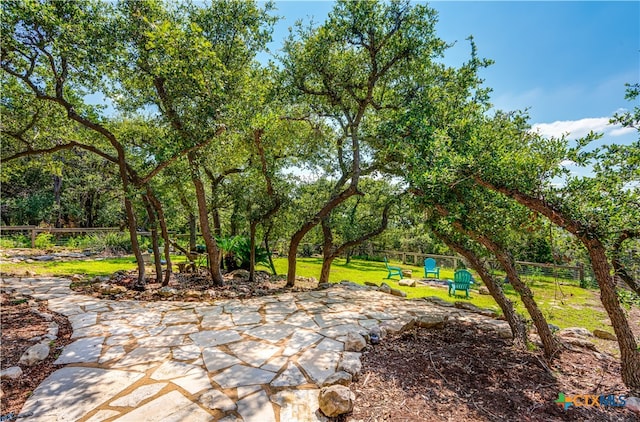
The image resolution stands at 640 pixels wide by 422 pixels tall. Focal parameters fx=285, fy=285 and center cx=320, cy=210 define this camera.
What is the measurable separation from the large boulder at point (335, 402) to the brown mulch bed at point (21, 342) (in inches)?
89.5

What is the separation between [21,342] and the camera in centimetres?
322

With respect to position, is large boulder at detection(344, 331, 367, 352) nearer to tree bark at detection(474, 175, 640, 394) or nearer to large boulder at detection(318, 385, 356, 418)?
large boulder at detection(318, 385, 356, 418)

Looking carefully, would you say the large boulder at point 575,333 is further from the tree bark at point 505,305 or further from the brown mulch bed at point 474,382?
the tree bark at point 505,305

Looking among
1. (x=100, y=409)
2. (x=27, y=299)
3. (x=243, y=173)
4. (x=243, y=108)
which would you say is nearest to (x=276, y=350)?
(x=100, y=409)

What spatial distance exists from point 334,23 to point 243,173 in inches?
173

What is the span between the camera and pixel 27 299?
481cm

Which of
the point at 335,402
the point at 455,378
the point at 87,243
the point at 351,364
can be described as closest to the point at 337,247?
the point at 351,364

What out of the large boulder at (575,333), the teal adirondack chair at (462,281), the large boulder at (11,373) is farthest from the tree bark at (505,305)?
the large boulder at (11,373)

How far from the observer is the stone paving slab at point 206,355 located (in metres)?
2.19

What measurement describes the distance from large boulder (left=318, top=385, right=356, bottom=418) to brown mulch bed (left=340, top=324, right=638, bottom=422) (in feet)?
0.21

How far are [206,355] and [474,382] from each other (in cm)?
266

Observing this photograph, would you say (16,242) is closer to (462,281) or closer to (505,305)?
(462,281)

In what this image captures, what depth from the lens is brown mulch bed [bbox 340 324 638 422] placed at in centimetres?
220

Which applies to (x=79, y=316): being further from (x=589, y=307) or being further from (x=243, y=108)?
(x=589, y=307)
